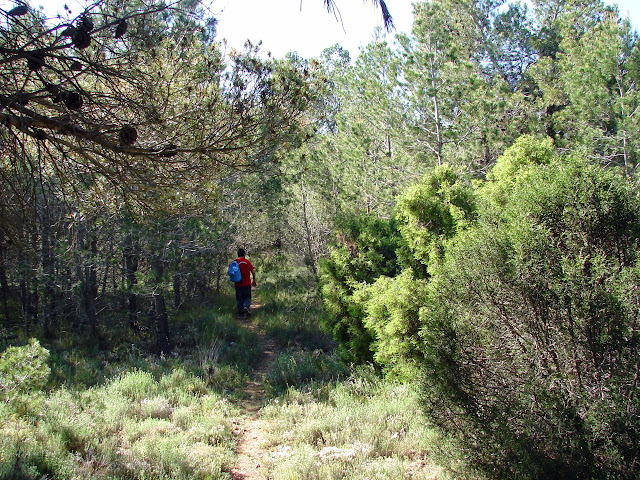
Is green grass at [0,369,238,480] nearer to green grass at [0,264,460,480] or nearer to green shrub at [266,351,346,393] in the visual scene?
green grass at [0,264,460,480]

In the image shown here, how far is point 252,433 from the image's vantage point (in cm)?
620

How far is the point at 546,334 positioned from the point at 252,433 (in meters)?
3.97

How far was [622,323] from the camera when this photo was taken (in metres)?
3.53

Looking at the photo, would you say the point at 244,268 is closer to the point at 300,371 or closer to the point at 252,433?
the point at 300,371

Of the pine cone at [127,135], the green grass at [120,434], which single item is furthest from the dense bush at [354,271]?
the pine cone at [127,135]

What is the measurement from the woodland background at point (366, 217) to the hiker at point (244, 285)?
147 cm

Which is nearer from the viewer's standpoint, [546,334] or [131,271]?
[546,334]

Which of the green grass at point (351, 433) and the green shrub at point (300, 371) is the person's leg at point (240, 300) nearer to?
the green shrub at point (300, 371)

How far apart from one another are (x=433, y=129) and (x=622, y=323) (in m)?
11.0

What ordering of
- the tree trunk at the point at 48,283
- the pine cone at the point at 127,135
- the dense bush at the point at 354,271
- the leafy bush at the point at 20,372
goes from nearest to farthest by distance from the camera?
the pine cone at the point at 127,135 < the leafy bush at the point at 20,372 < the dense bush at the point at 354,271 < the tree trunk at the point at 48,283

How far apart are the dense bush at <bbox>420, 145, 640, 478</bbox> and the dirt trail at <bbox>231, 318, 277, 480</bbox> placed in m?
2.06

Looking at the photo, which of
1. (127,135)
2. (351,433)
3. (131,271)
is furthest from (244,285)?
(127,135)

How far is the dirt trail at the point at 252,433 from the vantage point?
198 inches

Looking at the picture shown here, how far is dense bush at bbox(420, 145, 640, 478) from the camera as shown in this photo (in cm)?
355
